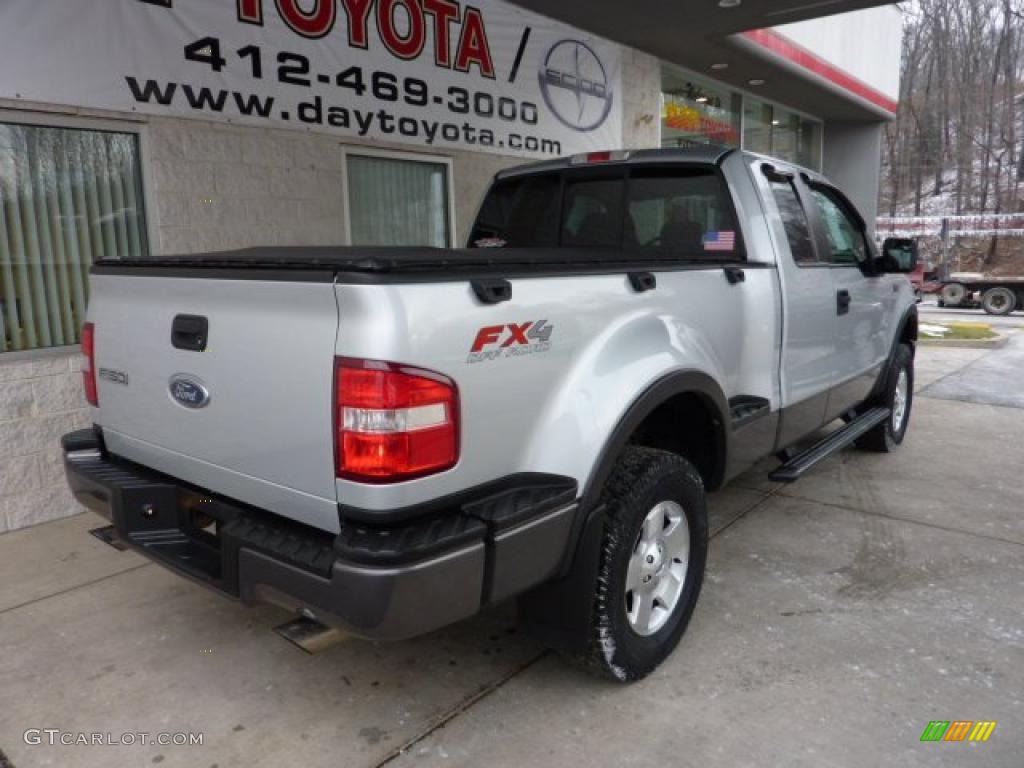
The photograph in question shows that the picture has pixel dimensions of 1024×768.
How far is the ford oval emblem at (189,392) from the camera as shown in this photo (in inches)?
91.7

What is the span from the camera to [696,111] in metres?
10.8

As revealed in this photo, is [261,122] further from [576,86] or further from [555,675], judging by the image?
[555,675]

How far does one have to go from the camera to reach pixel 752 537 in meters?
4.14

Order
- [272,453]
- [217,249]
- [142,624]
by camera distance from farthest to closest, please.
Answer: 1. [217,249]
2. [142,624]
3. [272,453]

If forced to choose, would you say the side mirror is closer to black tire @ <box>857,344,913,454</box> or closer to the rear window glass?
black tire @ <box>857,344,913,454</box>

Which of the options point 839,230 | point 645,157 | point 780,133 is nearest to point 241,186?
point 645,157

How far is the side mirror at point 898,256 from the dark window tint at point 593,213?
6.59 feet

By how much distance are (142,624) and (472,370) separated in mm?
2171

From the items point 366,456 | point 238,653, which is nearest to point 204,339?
point 366,456

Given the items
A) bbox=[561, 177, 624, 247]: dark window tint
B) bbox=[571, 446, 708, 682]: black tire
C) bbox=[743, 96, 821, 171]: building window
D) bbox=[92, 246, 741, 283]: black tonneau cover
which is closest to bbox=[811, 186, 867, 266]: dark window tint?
bbox=[561, 177, 624, 247]: dark window tint

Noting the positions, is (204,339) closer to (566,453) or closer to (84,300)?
(566,453)

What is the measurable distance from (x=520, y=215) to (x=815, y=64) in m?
8.42

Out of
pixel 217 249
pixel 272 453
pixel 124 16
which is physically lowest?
pixel 272 453

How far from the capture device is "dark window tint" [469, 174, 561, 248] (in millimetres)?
4180
